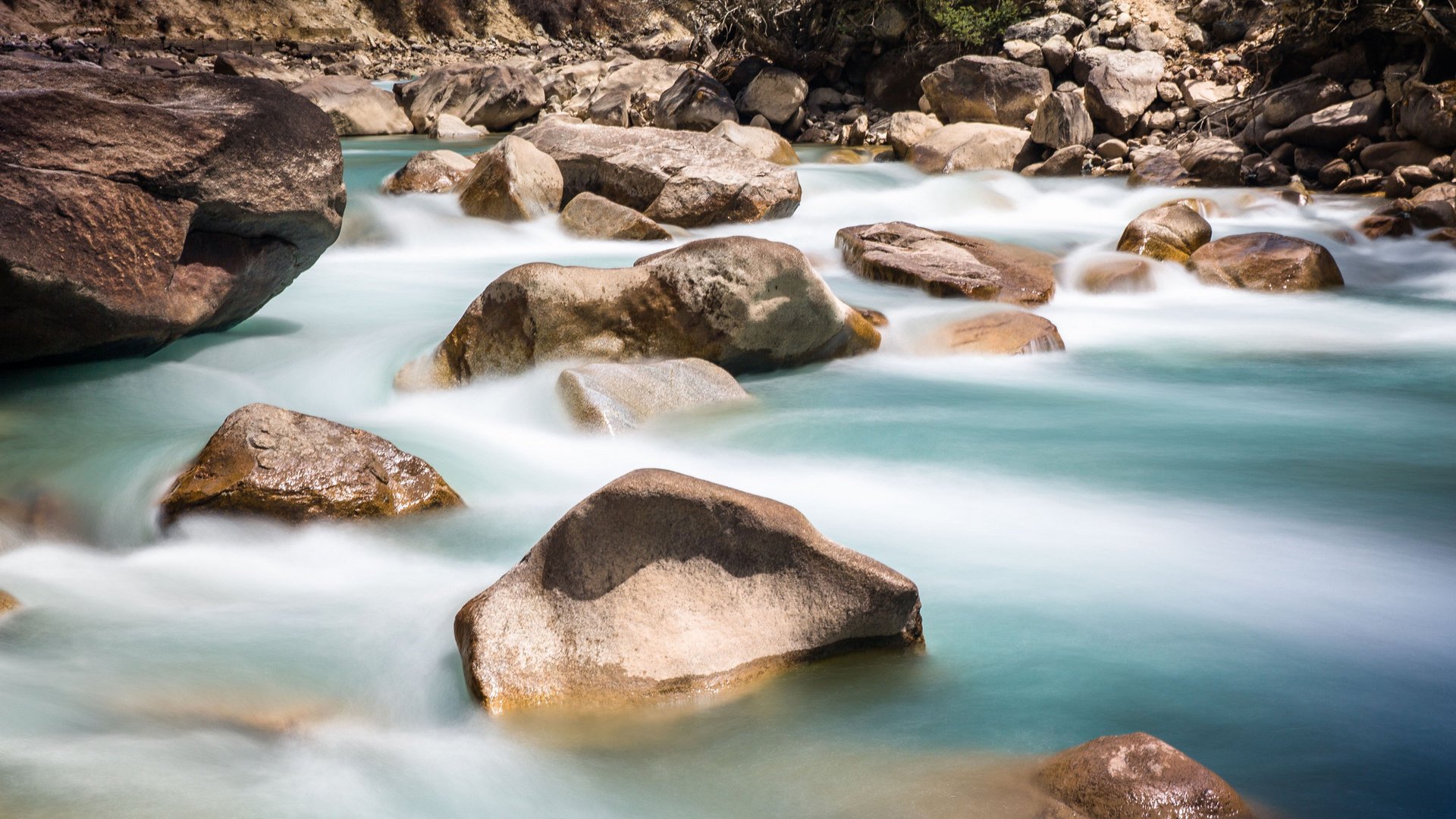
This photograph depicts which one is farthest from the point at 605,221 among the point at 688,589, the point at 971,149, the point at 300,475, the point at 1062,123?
the point at 688,589

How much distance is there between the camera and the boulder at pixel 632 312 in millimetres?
5930

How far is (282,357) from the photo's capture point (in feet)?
21.0

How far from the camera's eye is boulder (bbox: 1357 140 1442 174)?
12.0 metres

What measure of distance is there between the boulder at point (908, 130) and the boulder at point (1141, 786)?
13.0 metres

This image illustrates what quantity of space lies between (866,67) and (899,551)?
15.5 meters

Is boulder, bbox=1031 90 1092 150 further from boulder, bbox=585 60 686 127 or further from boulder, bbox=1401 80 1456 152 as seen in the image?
boulder, bbox=585 60 686 127

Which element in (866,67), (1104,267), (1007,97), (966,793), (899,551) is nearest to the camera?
(966,793)

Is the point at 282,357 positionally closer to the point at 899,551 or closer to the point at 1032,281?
the point at 899,551

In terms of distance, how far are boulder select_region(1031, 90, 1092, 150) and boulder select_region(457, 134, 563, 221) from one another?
6.68m

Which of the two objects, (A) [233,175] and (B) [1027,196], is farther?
(B) [1027,196]

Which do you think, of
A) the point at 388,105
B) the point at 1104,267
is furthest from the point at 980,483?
the point at 388,105

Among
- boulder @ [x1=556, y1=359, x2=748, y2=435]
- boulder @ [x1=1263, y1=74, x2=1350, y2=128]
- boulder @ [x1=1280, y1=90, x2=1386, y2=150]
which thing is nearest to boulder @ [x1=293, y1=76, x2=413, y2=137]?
boulder @ [x1=1263, y1=74, x2=1350, y2=128]

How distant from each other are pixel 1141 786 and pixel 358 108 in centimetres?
1766

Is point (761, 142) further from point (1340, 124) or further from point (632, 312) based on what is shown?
point (632, 312)
